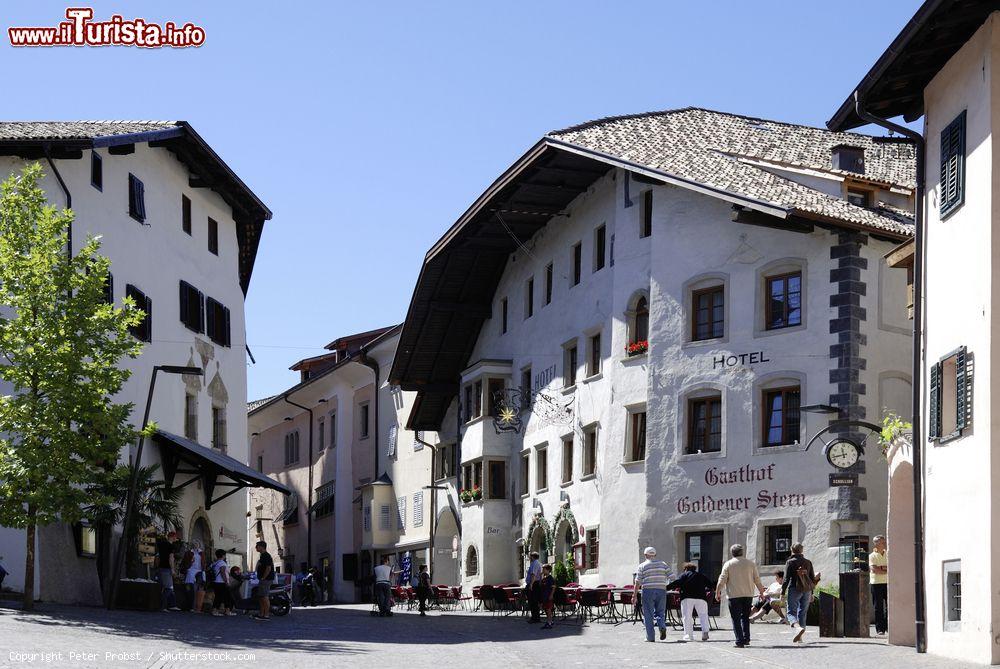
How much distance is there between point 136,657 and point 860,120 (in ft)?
38.8

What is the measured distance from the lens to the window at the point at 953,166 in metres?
19.3

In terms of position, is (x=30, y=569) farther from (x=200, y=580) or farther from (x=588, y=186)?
(x=588, y=186)

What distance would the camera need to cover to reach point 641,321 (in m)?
36.6

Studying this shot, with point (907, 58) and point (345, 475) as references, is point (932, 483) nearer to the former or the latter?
point (907, 58)

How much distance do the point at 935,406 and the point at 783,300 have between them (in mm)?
13485

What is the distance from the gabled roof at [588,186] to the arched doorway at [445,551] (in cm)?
325

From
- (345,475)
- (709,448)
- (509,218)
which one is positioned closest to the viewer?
(709,448)

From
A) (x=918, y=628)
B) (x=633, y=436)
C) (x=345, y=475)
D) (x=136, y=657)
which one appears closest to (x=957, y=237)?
(x=918, y=628)

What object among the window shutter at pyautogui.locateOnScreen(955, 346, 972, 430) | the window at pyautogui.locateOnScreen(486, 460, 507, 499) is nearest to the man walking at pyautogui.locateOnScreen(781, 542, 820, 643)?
the window shutter at pyautogui.locateOnScreen(955, 346, 972, 430)

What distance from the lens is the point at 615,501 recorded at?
3603 centimetres

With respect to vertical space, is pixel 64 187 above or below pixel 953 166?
above

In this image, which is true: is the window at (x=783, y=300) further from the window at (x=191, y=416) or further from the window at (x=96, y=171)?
the window at (x=191, y=416)

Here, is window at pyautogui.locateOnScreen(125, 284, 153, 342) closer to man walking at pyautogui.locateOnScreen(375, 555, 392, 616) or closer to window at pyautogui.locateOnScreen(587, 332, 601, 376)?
man walking at pyautogui.locateOnScreen(375, 555, 392, 616)

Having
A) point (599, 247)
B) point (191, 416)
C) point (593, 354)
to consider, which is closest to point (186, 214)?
point (191, 416)
